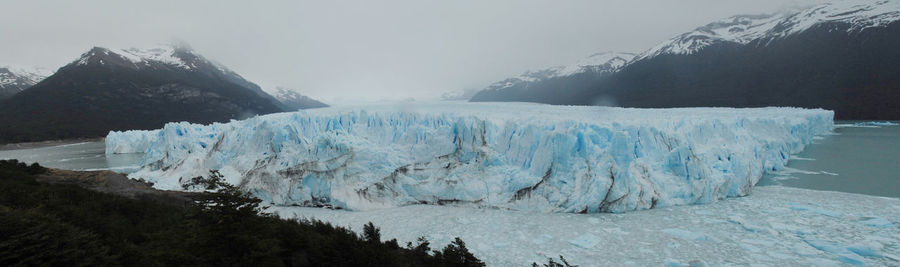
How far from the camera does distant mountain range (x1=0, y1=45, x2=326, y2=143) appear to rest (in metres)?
47.8

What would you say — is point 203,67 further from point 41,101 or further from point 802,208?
point 802,208

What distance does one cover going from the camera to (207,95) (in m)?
71.8

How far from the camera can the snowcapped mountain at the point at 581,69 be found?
389 ft

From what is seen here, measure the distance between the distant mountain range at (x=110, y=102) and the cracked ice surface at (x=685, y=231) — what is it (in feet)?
173

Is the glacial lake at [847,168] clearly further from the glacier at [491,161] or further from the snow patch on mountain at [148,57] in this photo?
the snow patch on mountain at [148,57]

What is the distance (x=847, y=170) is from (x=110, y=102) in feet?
264

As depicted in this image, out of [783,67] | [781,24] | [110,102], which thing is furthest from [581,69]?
[110,102]

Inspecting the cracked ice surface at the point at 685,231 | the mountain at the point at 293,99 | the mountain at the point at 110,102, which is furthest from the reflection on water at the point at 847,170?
the mountain at the point at 293,99

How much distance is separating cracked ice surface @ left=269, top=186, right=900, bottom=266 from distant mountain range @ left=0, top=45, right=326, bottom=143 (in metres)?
52.6

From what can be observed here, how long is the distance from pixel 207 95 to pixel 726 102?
287 feet

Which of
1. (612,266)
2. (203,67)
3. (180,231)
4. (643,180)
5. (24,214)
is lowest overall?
(612,266)

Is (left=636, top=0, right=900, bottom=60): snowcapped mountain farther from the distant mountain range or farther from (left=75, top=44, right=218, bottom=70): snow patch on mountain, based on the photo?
(left=75, top=44, right=218, bottom=70): snow patch on mountain

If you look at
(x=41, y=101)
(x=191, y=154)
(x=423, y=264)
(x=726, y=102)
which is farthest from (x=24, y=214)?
(x=41, y=101)

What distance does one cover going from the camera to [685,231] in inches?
290
